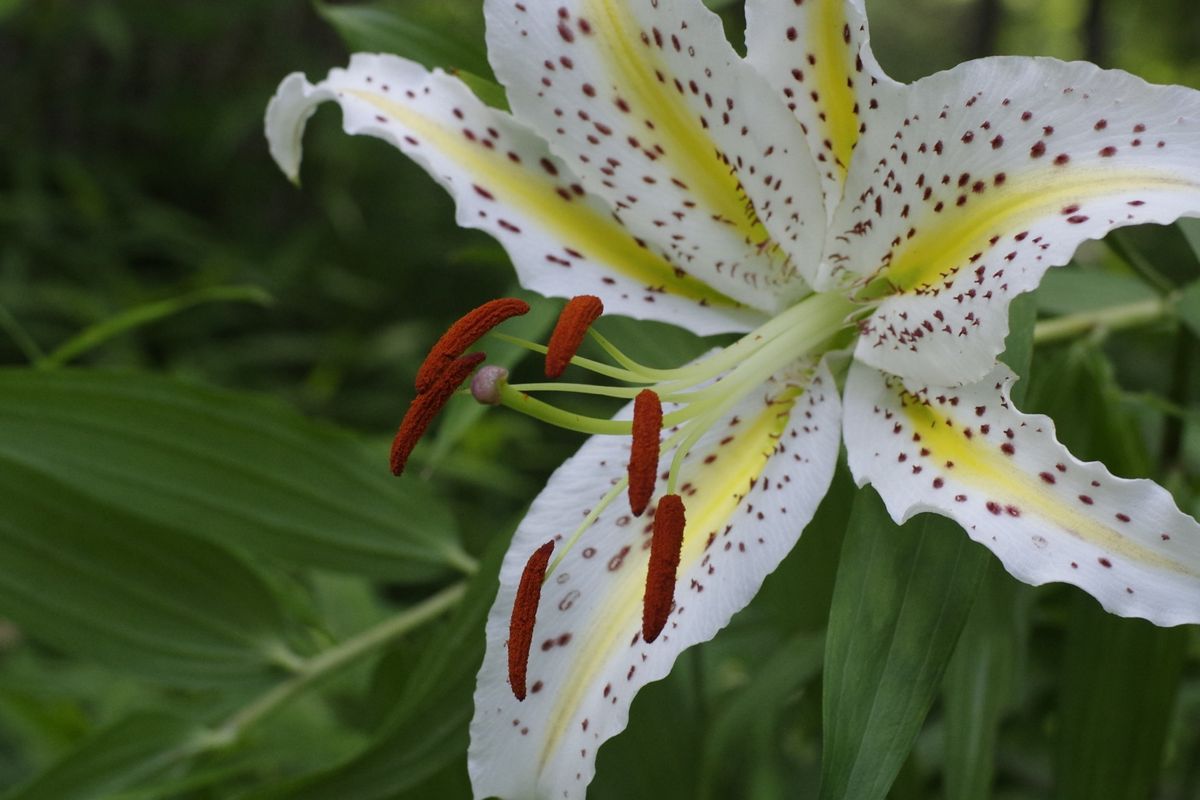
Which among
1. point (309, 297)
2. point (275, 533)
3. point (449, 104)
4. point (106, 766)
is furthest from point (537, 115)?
point (309, 297)

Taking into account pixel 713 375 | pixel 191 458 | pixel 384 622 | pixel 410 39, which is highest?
pixel 410 39

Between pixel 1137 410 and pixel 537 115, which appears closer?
pixel 537 115

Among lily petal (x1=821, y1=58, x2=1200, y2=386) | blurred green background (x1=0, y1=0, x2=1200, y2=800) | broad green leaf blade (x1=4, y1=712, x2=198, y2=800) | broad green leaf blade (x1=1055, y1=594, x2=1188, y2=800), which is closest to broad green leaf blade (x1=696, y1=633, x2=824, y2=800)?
blurred green background (x1=0, y1=0, x2=1200, y2=800)

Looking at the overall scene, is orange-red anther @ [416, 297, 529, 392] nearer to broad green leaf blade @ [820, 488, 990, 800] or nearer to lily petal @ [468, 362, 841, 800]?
lily petal @ [468, 362, 841, 800]

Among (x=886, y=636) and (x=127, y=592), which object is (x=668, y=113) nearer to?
(x=886, y=636)

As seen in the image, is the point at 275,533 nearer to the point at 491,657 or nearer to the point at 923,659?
the point at 491,657

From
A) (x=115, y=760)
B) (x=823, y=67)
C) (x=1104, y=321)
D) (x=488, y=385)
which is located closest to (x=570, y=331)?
(x=488, y=385)

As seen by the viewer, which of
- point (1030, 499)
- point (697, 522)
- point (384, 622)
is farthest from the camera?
point (384, 622)

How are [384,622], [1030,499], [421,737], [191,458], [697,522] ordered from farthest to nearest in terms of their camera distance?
A: [384,622]
[191,458]
[421,737]
[697,522]
[1030,499]
